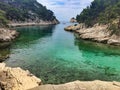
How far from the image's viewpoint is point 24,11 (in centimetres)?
14238

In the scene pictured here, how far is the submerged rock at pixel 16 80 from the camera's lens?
A: 2106 centimetres

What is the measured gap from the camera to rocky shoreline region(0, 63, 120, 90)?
17516 millimetres

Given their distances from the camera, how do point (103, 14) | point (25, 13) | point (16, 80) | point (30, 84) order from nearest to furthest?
point (30, 84)
point (16, 80)
point (103, 14)
point (25, 13)

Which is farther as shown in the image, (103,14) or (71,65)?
(103,14)

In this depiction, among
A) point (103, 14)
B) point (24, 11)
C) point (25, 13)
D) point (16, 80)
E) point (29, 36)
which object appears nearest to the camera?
point (16, 80)

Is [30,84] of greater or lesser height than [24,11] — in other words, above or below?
below

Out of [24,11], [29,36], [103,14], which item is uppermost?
[24,11]

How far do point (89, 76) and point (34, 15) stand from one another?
12070 centimetres

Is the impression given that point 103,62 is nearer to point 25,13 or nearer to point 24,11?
point 25,13

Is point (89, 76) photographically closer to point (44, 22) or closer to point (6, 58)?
point (6, 58)

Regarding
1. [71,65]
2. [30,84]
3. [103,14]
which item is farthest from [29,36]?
[30,84]

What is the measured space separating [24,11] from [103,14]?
246 feet

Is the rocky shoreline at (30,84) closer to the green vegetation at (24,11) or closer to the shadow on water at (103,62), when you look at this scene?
the shadow on water at (103,62)

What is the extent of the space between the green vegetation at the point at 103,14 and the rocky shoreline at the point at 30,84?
39.0m
